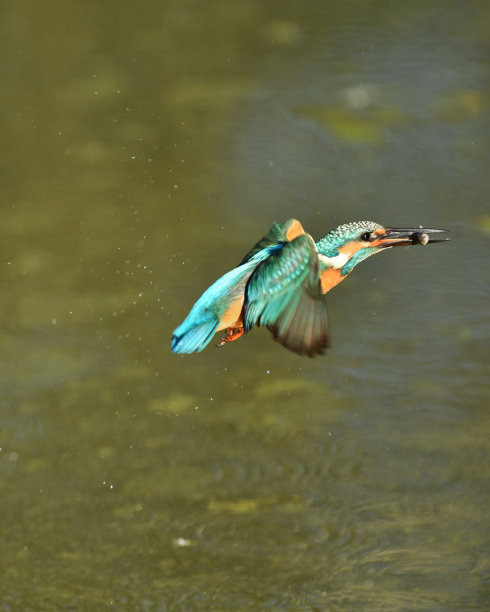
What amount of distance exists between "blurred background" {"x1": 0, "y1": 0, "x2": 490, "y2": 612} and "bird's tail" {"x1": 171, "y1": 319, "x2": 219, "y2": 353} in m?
0.85

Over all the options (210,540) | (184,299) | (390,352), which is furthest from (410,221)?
(210,540)

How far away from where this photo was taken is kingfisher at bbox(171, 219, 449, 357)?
1.77 metres

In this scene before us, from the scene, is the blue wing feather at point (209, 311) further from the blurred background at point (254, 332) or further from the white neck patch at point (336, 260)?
the blurred background at point (254, 332)

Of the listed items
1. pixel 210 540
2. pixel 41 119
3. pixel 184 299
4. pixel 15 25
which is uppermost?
pixel 15 25

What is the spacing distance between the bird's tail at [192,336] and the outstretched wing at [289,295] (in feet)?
0.21

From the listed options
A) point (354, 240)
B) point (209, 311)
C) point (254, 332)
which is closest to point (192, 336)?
point (209, 311)

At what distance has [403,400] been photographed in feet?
9.72

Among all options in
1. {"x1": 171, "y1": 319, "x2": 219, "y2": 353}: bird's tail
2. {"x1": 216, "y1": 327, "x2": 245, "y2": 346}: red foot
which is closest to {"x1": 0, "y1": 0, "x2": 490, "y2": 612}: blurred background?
{"x1": 216, "y1": 327, "x2": 245, "y2": 346}: red foot

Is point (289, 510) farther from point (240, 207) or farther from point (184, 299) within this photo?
point (240, 207)

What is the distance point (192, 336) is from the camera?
1841mm

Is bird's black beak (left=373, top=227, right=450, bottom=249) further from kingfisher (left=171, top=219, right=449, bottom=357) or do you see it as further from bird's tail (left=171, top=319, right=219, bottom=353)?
bird's tail (left=171, top=319, right=219, bottom=353)

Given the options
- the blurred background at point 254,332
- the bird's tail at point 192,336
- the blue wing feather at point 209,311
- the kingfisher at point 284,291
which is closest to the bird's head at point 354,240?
the kingfisher at point 284,291

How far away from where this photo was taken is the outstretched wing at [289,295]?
1.77m

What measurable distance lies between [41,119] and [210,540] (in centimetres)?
183
